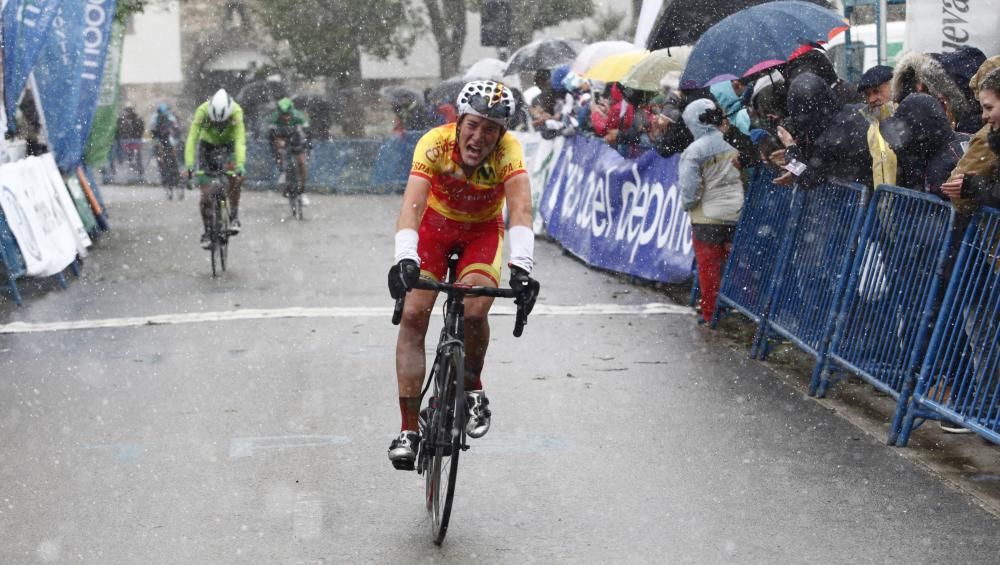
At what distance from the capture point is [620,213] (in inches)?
593

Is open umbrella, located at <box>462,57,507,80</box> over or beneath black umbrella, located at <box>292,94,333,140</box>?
over

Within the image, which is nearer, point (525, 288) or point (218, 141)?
point (525, 288)

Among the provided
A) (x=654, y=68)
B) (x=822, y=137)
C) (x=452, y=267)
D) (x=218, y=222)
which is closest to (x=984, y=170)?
(x=822, y=137)

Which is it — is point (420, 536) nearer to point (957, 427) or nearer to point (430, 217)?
point (430, 217)

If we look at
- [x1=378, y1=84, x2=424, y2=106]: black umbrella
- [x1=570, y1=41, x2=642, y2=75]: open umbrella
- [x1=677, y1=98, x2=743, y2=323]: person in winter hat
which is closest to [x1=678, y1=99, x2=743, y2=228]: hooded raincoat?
[x1=677, y1=98, x2=743, y2=323]: person in winter hat

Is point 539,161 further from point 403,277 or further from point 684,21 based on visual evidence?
point 403,277

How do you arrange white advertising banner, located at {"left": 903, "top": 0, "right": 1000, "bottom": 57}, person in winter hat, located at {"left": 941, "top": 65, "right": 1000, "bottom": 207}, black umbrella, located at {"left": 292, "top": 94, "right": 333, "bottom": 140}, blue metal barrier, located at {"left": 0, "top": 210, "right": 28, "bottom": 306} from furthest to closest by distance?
black umbrella, located at {"left": 292, "top": 94, "right": 333, "bottom": 140} → blue metal barrier, located at {"left": 0, "top": 210, "right": 28, "bottom": 306} → white advertising banner, located at {"left": 903, "top": 0, "right": 1000, "bottom": 57} → person in winter hat, located at {"left": 941, "top": 65, "right": 1000, "bottom": 207}

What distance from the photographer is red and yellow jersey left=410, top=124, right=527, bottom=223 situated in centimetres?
627

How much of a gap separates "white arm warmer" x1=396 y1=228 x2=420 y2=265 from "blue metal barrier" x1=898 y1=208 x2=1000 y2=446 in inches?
112

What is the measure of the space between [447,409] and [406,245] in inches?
27.7

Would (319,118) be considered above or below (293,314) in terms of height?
below

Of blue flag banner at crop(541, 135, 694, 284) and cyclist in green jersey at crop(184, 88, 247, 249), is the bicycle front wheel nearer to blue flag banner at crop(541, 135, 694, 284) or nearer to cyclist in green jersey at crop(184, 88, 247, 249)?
cyclist in green jersey at crop(184, 88, 247, 249)

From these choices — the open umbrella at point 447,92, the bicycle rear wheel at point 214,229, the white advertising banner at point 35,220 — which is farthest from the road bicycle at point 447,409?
the open umbrella at point 447,92

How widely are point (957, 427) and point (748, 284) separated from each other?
3.18 meters
